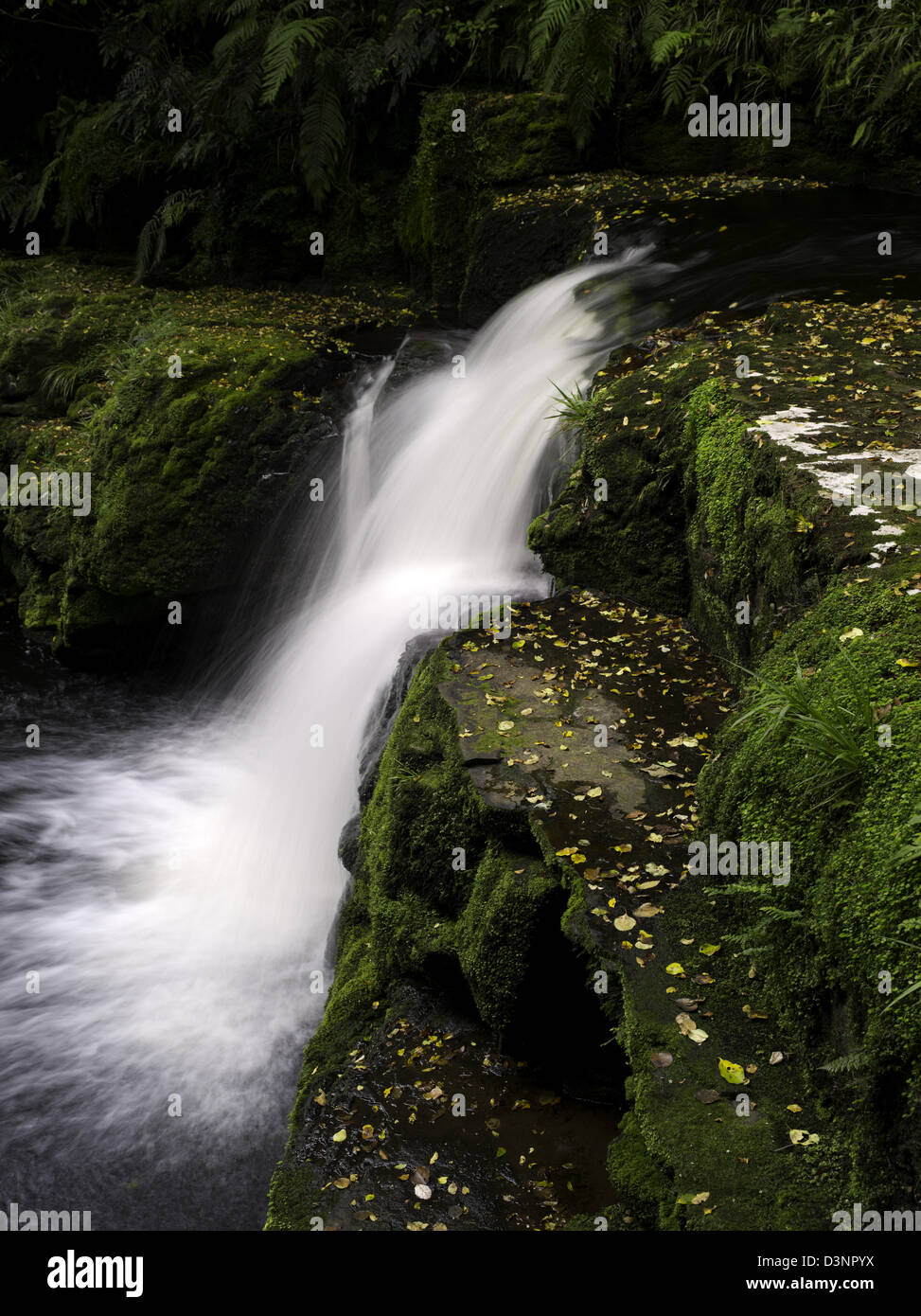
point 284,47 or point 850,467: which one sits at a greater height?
point 284,47

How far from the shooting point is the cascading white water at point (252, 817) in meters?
5.18

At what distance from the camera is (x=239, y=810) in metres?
7.24

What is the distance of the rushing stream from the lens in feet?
16.0

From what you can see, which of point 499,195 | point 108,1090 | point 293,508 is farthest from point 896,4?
point 108,1090

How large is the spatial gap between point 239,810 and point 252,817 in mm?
198

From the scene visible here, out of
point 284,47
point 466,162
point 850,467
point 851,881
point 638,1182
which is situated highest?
point 284,47

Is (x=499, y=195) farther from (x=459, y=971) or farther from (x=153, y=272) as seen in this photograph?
(x=459, y=971)

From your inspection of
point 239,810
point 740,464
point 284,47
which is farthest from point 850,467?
point 284,47

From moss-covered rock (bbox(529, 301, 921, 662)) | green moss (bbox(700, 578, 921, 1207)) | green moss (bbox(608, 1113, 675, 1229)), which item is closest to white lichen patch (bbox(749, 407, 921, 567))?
moss-covered rock (bbox(529, 301, 921, 662))

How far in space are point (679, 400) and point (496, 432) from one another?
241 centimetres

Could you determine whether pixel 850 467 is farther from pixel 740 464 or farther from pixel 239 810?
pixel 239 810

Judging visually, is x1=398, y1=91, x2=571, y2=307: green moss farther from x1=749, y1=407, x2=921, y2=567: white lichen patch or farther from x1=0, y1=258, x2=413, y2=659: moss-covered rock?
x1=749, y1=407, x2=921, y2=567: white lichen patch

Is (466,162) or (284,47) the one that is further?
(466,162)

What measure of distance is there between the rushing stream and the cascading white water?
0.06 ft
